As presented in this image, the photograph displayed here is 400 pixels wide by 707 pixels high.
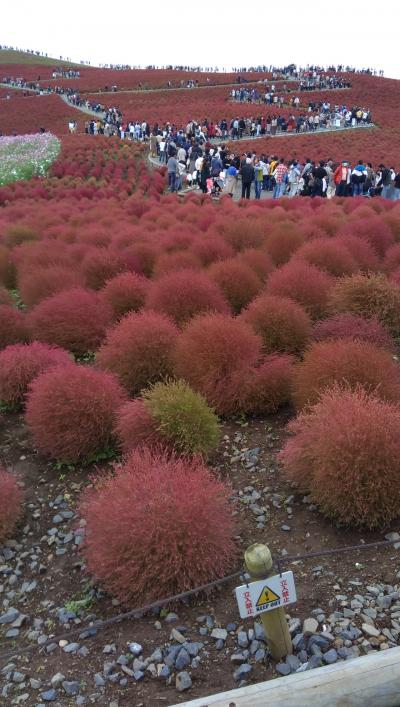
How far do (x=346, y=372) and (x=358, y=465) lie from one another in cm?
134

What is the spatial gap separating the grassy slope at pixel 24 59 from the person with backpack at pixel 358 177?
267ft

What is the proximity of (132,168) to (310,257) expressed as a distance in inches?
754

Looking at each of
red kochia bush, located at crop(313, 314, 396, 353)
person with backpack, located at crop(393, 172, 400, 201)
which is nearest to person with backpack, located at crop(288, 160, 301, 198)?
person with backpack, located at crop(393, 172, 400, 201)

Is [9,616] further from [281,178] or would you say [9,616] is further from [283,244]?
[281,178]

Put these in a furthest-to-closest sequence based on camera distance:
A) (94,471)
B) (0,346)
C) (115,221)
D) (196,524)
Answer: (115,221), (0,346), (94,471), (196,524)

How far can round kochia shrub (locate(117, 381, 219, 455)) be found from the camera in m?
4.44

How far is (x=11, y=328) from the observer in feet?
23.7

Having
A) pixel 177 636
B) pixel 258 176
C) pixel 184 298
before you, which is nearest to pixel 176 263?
pixel 184 298

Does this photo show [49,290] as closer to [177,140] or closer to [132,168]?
[132,168]

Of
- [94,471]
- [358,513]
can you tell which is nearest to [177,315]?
[94,471]

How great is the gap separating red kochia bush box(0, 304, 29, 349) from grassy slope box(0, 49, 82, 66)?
299 feet

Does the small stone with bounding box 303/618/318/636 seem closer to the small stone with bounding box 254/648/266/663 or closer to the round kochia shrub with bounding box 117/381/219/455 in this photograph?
the small stone with bounding box 254/648/266/663

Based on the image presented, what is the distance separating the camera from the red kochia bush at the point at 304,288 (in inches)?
272

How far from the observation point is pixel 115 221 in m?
12.9
